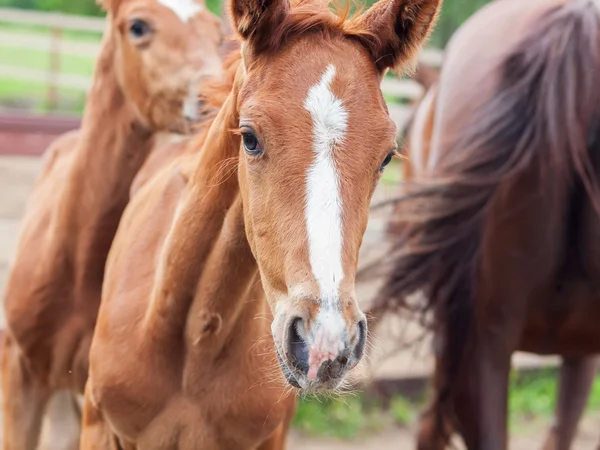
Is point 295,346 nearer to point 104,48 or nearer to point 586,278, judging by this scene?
point 586,278

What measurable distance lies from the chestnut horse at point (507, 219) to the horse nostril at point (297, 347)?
1.42 meters

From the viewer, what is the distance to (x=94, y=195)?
11.4ft

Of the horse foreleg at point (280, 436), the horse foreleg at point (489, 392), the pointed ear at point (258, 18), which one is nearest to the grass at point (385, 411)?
the horse foreleg at point (489, 392)

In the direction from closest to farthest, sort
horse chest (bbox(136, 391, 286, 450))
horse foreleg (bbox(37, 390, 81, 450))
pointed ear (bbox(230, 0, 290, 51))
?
pointed ear (bbox(230, 0, 290, 51)), horse chest (bbox(136, 391, 286, 450)), horse foreleg (bbox(37, 390, 81, 450))

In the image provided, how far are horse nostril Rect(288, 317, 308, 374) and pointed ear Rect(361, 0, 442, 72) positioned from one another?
26.3 inches

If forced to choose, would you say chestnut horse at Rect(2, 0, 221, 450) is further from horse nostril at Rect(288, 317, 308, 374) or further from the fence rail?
the fence rail

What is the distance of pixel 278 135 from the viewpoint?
199 cm

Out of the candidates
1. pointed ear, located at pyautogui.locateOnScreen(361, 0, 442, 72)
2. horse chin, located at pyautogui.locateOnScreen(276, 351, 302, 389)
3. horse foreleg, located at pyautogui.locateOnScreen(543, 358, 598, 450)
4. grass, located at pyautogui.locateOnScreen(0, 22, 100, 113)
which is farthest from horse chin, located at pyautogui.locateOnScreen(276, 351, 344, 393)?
grass, located at pyautogui.locateOnScreen(0, 22, 100, 113)

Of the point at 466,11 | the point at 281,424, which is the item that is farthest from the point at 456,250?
the point at 466,11

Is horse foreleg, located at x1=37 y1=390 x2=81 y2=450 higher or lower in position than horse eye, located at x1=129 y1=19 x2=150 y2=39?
lower

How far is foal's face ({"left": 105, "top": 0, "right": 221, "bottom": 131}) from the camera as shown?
3.39 m

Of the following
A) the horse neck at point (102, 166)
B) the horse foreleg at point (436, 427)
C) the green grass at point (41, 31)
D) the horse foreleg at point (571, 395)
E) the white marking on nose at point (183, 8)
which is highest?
the white marking on nose at point (183, 8)

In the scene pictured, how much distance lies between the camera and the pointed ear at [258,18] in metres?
2.13

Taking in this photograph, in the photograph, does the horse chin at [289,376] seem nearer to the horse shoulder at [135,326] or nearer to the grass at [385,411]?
the horse shoulder at [135,326]
